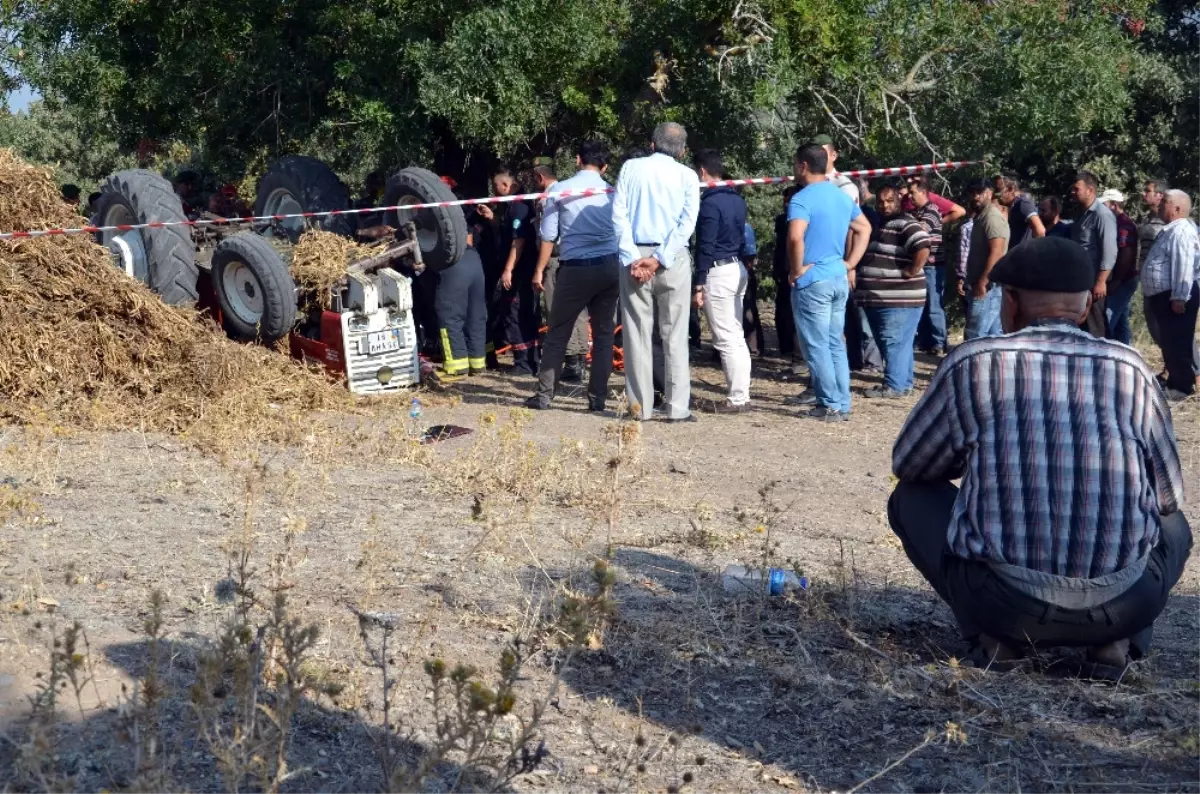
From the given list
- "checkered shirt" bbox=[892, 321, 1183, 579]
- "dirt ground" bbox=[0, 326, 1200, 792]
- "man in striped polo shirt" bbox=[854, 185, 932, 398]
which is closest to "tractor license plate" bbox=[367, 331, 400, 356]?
"dirt ground" bbox=[0, 326, 1200, 792]

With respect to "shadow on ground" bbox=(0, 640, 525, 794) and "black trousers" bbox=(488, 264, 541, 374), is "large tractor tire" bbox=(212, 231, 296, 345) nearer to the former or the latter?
"black trousers" bbox=(488, 264, 541, 374)

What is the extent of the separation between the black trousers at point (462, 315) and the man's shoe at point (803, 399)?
244 cm

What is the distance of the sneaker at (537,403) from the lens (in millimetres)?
10102

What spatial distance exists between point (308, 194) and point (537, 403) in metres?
2.94

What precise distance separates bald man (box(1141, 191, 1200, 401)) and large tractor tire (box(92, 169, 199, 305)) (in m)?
7.17

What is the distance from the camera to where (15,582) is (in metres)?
4.80

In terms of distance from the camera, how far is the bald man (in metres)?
11.0

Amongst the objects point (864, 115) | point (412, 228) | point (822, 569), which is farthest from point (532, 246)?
point (822, 569)

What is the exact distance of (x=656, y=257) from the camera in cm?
930

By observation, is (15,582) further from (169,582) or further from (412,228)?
(412,228)

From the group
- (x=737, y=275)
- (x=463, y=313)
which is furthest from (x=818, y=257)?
(x=463, y=313)

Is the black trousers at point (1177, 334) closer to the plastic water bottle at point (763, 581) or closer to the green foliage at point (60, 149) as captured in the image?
the plastic water bottle at point (763, 581)

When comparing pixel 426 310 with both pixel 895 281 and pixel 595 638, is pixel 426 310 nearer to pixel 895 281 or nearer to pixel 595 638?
pixel 895 281

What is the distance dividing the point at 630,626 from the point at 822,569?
1.31 metres
